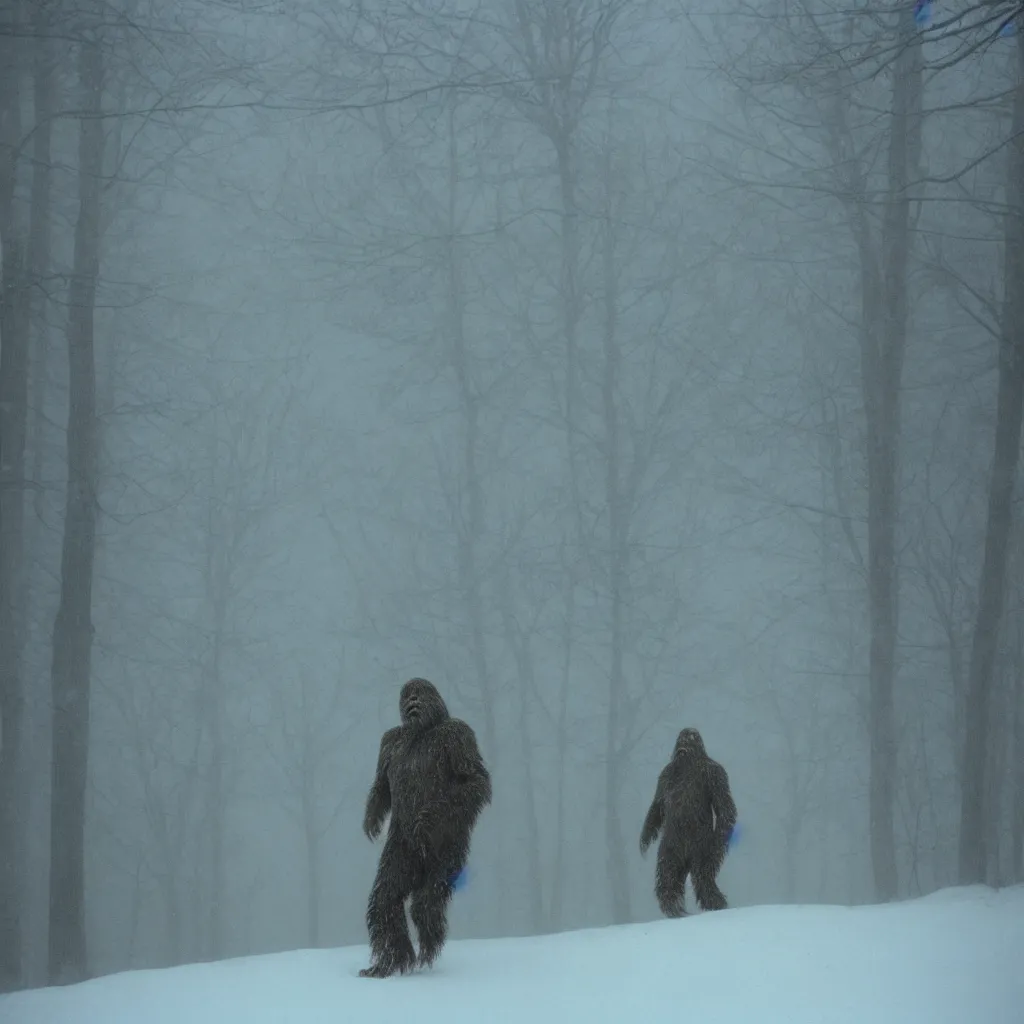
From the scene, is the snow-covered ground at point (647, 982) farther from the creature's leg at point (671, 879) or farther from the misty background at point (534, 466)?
the misty background at point (534, 466)

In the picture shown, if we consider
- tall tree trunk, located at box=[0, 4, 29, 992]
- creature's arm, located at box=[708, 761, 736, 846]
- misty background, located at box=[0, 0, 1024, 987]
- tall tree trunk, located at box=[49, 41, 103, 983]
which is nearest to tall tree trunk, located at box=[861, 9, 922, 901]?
misty background, located at box=[0, 0, 1024, 987]

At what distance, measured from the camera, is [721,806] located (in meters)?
6.27

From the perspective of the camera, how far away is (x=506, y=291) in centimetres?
3588

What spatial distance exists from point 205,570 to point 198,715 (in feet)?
9.38

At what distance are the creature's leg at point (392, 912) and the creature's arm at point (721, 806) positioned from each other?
6.89 ft

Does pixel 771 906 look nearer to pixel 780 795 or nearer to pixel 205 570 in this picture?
pixel 205 570

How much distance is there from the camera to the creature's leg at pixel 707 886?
6336mm

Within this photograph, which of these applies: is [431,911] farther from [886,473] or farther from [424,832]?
[886,473]

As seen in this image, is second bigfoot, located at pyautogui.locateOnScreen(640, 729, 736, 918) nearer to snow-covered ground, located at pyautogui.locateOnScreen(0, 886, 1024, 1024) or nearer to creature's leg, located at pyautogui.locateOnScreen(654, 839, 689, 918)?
creature's leg, located at pyautogui.locateOnScreen(654, 839, 689, 918)

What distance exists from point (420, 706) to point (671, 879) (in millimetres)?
2312

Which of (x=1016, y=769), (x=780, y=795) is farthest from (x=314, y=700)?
(x=780, y=795)

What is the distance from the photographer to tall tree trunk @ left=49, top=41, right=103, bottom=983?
10789 millimetres

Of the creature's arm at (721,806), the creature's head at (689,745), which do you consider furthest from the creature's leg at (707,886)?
the creature's head at (689,745)

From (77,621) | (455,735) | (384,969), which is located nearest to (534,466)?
(77,621)
